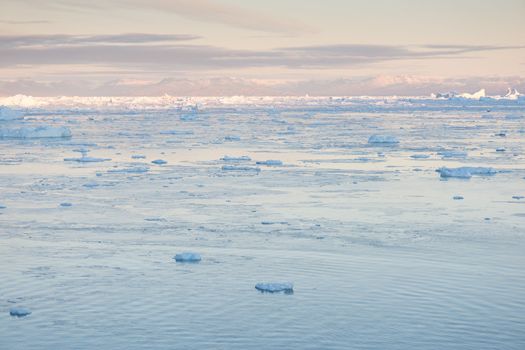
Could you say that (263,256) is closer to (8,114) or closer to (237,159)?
(237,159)

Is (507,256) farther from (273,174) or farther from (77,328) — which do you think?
(273,174)

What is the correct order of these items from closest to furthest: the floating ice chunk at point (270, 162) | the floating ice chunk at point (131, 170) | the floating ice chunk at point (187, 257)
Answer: the floating ice chunk at point (187, 257) < the floating ice chunk at point (131, 170) < the floating ice chunk at point (270, 162)

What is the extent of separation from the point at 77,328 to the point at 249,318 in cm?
180

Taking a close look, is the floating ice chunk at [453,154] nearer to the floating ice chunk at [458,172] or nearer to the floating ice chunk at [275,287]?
the floating ice chunk at [458,172]

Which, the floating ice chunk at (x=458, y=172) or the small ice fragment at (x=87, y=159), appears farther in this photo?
the small ice fragment at (x=87, y=159)

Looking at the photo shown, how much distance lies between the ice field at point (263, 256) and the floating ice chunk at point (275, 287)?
1 cm

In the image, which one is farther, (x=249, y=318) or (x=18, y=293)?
(x=18, y=293)

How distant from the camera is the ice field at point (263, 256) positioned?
9078mm

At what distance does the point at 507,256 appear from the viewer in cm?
1228

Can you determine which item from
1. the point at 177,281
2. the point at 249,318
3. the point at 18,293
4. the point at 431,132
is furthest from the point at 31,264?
the point at 431,132

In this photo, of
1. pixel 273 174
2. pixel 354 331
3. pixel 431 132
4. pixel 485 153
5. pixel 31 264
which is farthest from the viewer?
pixel 431 132

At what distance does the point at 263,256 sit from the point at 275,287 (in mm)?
1806

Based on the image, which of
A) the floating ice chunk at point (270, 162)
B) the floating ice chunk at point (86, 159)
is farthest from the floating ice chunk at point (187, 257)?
the floating ice chunk at point (86, 159)

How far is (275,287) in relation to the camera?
10586mm
